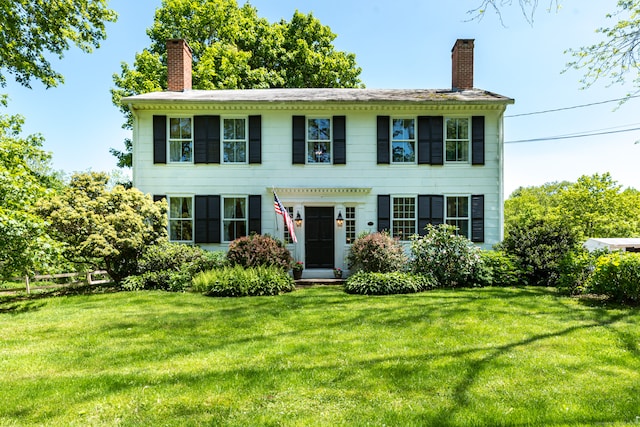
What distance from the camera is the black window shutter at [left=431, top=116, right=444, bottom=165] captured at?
1265 cm

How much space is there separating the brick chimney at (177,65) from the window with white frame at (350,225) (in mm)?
7959

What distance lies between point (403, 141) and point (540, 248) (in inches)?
217

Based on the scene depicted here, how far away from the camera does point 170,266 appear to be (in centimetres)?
1123

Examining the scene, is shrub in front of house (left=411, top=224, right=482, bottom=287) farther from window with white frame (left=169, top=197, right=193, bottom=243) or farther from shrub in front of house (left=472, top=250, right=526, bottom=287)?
window with white frame (left=169, top=197, right=193, bottom=243)

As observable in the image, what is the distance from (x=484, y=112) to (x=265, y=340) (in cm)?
1091

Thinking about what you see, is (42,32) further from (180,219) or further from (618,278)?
(618,278)

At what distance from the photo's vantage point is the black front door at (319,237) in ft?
41.4

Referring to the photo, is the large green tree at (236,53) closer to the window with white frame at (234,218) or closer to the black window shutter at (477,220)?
the window with white frame at (234,218)

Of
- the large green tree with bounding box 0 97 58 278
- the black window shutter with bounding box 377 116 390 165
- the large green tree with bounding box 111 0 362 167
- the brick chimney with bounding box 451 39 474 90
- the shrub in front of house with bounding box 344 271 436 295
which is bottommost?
the shrub in front of house with bounding box 344 271 436 295

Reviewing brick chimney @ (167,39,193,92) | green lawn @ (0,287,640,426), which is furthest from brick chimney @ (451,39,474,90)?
brick chimney @ (167,39,193,92)

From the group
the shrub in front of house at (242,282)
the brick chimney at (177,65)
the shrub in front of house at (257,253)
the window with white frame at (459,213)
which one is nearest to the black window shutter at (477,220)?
the window with white frame at (459,213)

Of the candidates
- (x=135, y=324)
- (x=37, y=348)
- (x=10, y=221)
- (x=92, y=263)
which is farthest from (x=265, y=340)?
(x=92, y=263)

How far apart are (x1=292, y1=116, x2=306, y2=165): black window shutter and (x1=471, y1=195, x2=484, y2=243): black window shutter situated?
617cm

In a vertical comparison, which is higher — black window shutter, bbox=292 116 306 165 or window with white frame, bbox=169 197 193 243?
black window shutter, bbox=292 116 306 165
